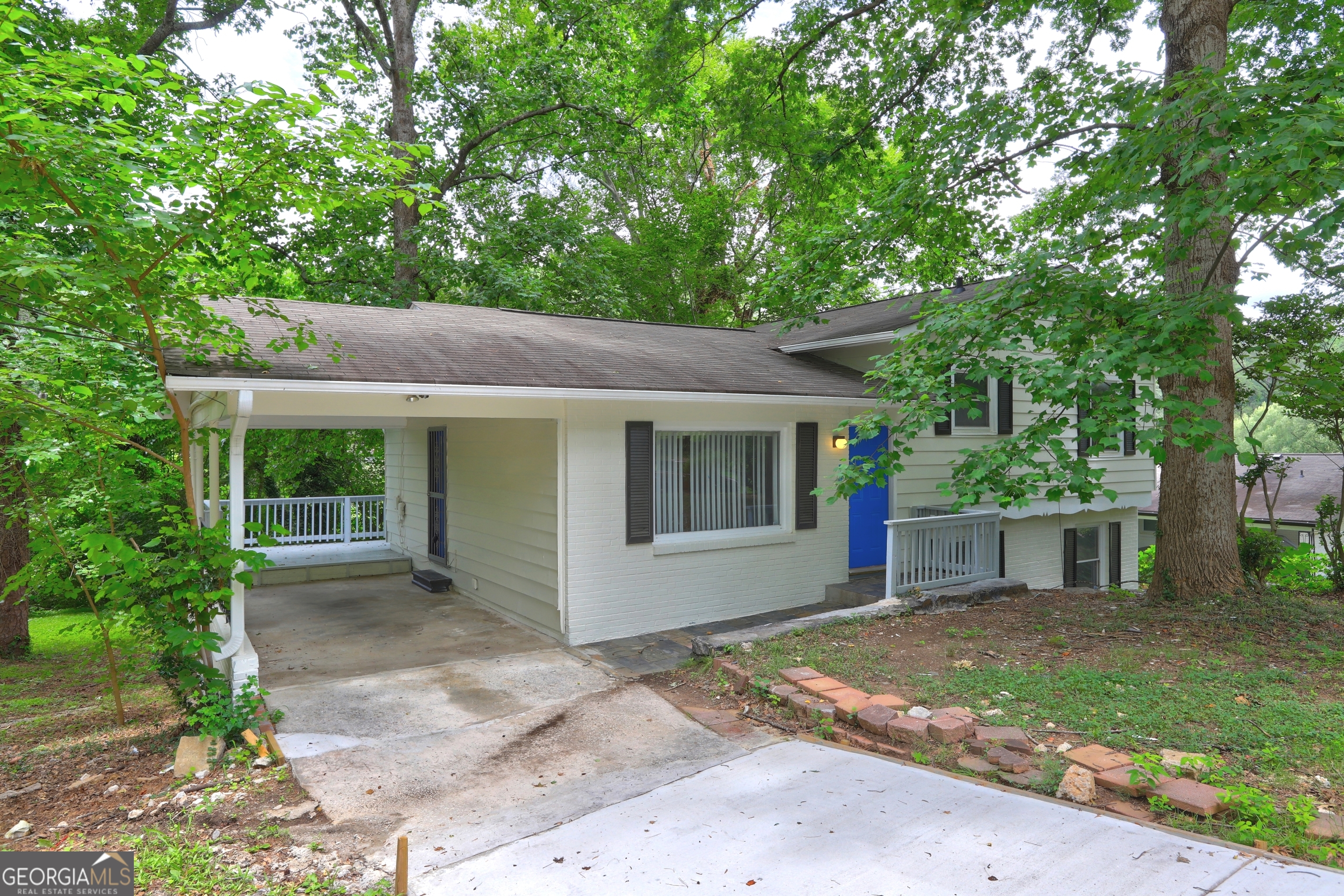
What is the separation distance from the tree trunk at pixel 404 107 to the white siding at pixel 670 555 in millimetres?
9801

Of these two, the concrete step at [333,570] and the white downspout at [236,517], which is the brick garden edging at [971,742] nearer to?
the white downspout at [236,517]

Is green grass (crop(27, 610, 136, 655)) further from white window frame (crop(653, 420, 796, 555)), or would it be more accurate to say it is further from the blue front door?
the blue front door

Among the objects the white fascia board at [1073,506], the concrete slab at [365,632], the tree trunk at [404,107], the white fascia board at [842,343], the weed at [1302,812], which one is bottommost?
the concrete slab at [365,632]

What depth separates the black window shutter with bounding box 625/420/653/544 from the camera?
7.58m

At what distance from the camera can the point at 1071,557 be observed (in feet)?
38.6

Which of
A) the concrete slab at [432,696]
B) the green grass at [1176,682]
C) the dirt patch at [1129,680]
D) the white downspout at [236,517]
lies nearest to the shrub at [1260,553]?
the dirt patch at [1129,680]

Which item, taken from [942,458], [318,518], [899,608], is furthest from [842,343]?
[318,518]

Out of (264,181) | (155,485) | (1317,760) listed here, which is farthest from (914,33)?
(155,485)

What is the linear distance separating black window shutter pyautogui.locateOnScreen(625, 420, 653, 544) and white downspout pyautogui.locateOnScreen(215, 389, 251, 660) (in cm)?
342

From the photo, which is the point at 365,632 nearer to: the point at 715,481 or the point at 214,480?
the point at 214,480

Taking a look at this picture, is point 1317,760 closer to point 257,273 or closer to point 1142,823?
point 1142,823

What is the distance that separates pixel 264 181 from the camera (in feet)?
15.5

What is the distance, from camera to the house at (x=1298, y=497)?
877 inches

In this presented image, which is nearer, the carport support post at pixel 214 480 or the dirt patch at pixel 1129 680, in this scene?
the dirt patch at pixel 1129 680
